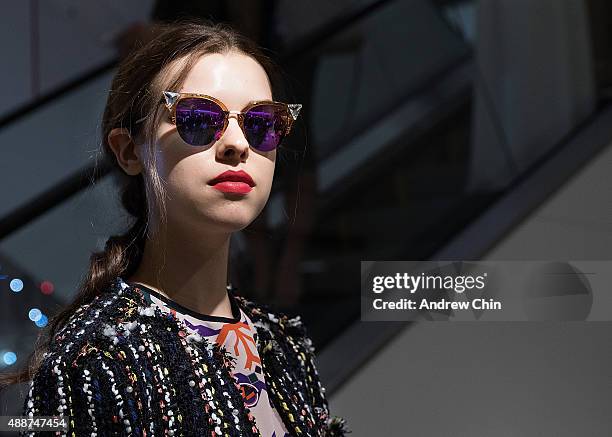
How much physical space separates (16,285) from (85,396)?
932 mm

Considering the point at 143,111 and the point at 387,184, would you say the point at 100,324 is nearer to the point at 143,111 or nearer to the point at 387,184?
the point at 143,111

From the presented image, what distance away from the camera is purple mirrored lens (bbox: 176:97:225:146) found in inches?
42.9

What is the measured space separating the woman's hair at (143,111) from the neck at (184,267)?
0.04m

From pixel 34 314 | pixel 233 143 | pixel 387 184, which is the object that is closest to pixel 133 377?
pixel 233 143

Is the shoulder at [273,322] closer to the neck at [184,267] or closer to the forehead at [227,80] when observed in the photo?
the neck at [184,267]

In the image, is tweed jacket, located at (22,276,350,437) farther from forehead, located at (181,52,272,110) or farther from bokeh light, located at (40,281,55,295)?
bokeh light, located at (40,281,55,295)

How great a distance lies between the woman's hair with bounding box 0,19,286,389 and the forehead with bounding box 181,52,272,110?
1 cm

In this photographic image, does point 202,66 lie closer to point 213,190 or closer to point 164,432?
point 213,190

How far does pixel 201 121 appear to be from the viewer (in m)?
1.09

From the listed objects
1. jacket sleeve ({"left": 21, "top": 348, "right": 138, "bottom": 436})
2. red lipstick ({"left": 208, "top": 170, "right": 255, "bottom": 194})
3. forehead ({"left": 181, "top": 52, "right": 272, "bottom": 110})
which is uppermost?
forehead ({"left": 181, "top": 52, "right": 272, "bottom": 110})

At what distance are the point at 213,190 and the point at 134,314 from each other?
183 millimetres

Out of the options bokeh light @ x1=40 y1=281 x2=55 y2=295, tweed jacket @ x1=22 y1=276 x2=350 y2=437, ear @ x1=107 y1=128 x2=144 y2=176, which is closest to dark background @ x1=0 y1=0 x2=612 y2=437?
bokeh light @ x1=40 y1=281 x2=55 y2=295

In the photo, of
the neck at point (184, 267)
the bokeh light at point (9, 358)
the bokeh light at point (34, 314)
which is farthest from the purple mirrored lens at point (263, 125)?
the bokeh light at point (9, 358)

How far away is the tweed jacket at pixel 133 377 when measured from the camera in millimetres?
1011
